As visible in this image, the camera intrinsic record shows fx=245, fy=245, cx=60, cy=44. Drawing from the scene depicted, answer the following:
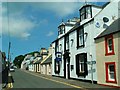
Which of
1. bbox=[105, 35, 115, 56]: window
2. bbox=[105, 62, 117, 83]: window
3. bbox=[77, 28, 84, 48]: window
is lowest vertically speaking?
bbox=[105, 62, 117, 83]: window

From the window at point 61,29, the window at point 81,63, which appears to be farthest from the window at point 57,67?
the window at point 81,63

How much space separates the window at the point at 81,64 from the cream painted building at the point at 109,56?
3.45 meters

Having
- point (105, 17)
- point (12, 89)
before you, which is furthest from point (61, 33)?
point (12, 89)

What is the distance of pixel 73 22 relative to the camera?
41.2 meters

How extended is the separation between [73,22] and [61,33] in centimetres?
302

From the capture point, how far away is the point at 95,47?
2570cm

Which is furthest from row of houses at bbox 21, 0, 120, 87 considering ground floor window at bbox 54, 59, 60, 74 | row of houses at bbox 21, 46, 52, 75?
row of houses at bbox 21, 46, 52, 75

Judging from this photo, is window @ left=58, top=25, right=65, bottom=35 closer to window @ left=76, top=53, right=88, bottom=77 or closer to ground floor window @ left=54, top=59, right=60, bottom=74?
ground floor window @ left=54, top=59, right=60, bottom=74

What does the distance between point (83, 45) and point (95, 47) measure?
366 cm

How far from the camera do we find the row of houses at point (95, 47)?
2275 centimetres

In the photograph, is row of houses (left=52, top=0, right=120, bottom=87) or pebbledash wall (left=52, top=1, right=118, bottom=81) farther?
pebbledash wall (left=52, top=1, right=118, bottom=81)

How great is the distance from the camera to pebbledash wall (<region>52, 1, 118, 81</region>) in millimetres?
26391

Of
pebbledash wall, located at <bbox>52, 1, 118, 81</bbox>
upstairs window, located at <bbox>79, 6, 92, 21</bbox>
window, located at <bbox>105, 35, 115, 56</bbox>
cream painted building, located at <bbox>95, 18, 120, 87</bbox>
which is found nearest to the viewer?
cream painted building, located at <bbox>95, 18, 120, 87</bbox>

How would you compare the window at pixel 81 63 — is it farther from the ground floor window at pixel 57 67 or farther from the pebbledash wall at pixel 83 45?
the ground floor window at pixel 57 67
